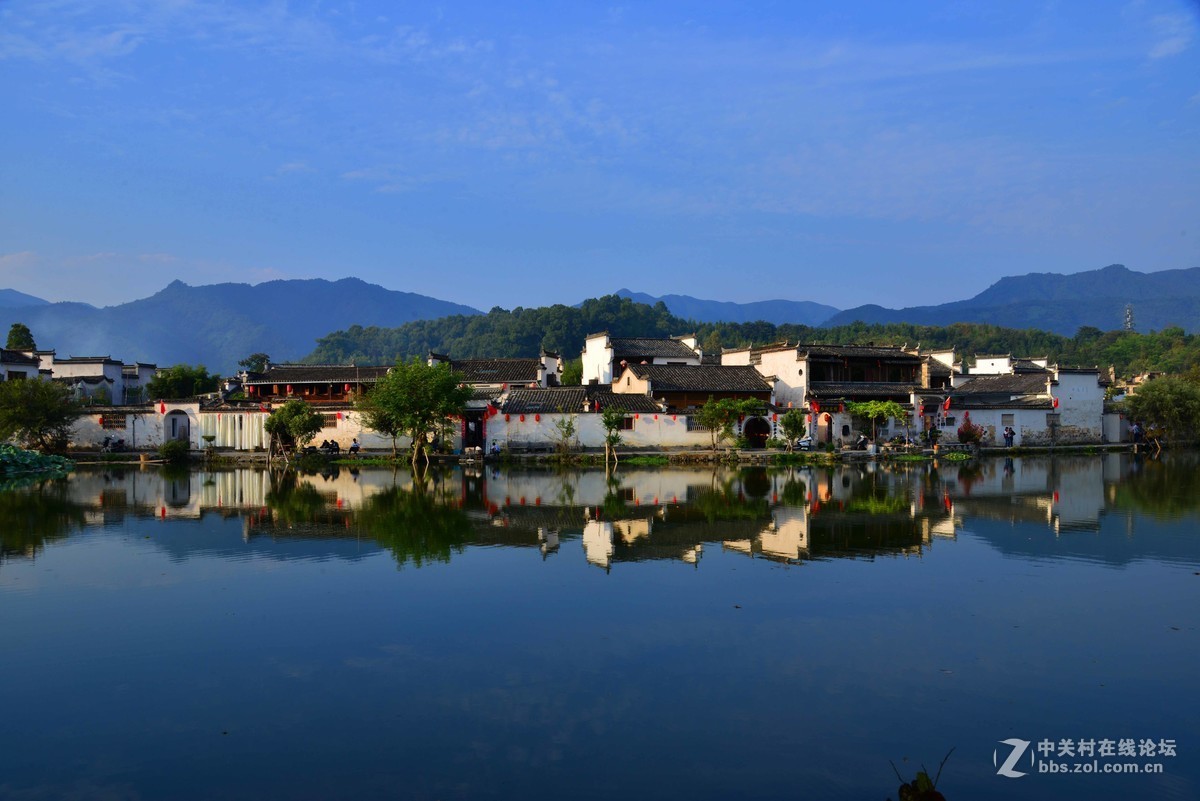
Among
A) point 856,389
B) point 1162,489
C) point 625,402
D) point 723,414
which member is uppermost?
point 856,389

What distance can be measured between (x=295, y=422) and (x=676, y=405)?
15959 mm

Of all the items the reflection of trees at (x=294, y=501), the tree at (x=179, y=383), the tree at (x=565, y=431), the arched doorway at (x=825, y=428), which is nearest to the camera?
the reflection of trees at (x=294, y=501)

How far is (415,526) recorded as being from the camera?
18.5 meters

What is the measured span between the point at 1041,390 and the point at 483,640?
39086 millimetres

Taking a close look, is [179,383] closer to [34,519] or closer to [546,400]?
[546,400]

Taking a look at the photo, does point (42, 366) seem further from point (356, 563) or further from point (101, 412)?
point (356, 563)

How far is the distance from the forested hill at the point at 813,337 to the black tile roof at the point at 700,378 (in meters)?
47.6

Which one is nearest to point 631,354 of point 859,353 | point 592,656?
point 859,353

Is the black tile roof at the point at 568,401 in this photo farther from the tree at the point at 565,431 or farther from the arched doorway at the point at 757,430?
the arched doorway at the point at 757,430

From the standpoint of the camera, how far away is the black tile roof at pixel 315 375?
42469mm

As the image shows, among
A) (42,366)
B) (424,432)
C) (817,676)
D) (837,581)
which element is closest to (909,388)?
(424,432)

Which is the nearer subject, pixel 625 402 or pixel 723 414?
pixel 723 414

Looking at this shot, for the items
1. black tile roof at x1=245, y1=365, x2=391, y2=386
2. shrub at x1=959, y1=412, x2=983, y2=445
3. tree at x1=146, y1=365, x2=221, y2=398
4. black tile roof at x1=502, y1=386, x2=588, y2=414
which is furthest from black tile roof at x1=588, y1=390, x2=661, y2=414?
tree at x1=146, y1=365, x2=221, y2=398

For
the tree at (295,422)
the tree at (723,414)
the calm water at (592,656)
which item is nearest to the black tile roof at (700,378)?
the tree at (723,414)
